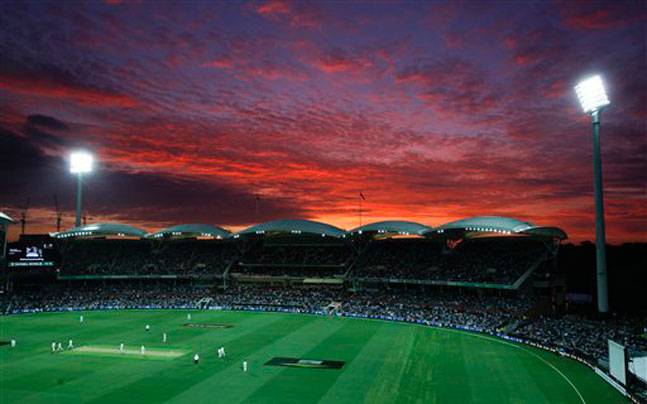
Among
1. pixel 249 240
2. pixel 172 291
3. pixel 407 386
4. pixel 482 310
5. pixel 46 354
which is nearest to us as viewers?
pixel 407 386

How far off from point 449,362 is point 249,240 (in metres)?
60.0

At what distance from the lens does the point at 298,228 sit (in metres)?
80.6

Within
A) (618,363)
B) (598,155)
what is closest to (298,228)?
(598,155)

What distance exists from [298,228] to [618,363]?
53.1 m

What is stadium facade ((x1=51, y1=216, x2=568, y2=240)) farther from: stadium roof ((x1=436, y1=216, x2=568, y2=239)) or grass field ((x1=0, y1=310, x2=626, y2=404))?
grass field ((x1=0, y1=310, x2=626, y2=404))

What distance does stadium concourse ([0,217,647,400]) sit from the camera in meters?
63.9

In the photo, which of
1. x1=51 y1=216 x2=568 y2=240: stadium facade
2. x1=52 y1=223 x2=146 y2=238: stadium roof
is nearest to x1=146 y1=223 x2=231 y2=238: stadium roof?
x1=51 y1=216 x2=568 y2=240: stadium facade

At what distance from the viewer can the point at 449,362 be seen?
136 ft

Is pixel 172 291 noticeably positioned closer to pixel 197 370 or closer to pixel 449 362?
pixel 197 370

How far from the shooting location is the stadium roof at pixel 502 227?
6298cm

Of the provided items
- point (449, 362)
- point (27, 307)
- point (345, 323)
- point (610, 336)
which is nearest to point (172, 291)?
point (27, 307)

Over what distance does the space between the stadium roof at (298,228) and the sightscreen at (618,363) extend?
50.4m

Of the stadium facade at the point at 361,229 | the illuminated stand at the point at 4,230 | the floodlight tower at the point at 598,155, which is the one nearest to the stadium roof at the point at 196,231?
the stadium facade at the point at 361,229

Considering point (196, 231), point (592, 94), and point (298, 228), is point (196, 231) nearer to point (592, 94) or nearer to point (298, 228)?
point (298, 228)
